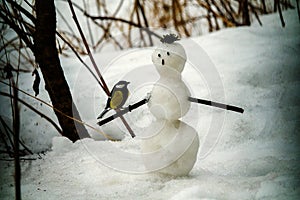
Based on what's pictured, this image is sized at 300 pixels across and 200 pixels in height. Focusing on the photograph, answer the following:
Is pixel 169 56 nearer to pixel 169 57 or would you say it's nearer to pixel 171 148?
pixel 169 57

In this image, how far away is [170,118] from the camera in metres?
0.57

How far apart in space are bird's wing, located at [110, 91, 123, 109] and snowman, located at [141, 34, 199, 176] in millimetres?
86

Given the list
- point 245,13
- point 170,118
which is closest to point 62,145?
point 170,118

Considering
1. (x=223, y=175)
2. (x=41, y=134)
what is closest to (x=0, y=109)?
(x=41, y=134)

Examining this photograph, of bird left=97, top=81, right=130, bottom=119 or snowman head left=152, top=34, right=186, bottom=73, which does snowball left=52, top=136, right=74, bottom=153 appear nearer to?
bird left=97, top=81, right=130, bottom=119

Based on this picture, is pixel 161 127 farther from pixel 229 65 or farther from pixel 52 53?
pixel 229 65

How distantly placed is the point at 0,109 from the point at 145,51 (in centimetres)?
46

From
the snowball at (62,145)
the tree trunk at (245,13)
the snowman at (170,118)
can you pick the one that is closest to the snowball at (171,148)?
the snowman at (170,118)

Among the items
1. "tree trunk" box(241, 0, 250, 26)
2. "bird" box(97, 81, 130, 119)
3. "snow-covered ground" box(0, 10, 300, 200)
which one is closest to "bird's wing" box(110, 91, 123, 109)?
"bird" box(97, 81, 130, 119)

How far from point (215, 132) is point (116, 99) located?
0.84 feet

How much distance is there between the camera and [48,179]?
2.07 feet

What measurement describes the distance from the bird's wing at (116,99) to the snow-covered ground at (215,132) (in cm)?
11

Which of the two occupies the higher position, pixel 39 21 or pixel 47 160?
pixel 39 21

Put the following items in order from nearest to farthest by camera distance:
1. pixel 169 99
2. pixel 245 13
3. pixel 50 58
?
pixel 169 99 < pixel 50 58 < pixel 245 13
